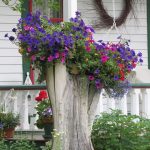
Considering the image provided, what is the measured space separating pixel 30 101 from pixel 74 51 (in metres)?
2.73

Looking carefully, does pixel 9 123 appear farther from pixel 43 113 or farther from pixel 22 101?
pixel 22 101

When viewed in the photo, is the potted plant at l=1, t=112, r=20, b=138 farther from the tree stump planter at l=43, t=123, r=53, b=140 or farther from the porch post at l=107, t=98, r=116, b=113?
the porch post at l=107, t=98, r=116, b=113

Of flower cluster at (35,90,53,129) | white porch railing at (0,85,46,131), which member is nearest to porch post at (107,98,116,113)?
white porch railing at (0,85,46,131)

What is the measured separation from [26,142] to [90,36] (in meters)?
1.88

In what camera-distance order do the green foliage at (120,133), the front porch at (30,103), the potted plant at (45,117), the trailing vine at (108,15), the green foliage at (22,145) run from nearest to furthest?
the green foliage at (120,133) → the green foliage at (22,145) → the potted plant at (45,117) → the front porch at (30,103) → the trailing vine at (108,15)

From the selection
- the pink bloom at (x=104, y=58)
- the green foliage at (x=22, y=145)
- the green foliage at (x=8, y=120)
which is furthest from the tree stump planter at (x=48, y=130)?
the pink bloom at (x=104, y=58)

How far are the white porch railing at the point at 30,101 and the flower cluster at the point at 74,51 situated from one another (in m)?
2.05

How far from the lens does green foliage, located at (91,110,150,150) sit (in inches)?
303

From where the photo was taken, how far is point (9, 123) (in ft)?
28.2

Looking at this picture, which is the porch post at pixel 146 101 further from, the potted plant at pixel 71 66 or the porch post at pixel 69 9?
the potted plant at pixel 71 66

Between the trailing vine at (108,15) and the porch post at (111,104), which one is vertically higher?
the trailing vine at (108,15)

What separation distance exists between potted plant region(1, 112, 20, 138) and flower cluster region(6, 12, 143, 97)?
173 centimetres

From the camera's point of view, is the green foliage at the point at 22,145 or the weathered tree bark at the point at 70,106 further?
the green foliage at the point at 22,145

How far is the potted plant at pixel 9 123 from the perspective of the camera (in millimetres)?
8586
